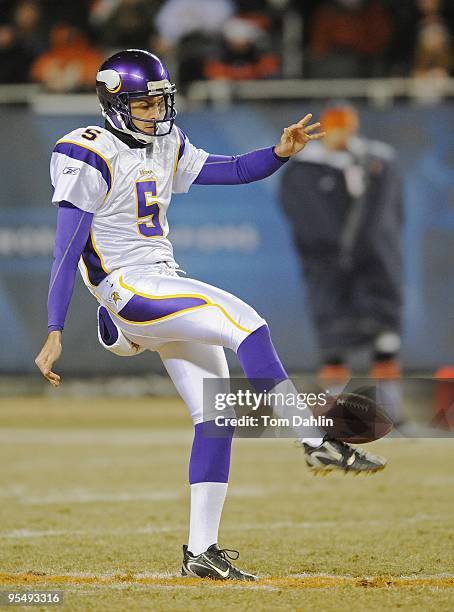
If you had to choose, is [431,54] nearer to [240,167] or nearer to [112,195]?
[240,167]

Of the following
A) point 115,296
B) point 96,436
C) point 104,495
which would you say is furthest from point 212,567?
point 96,436

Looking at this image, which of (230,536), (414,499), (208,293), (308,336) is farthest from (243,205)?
(208,293)

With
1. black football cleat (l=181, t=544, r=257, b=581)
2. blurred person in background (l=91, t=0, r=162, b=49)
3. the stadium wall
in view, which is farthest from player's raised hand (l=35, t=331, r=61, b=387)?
blurred person in background (l=91, t=0, r=162, b=49)

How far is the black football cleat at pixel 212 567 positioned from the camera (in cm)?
500

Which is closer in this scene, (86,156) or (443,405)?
(86,156)

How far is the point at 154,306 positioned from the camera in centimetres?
486

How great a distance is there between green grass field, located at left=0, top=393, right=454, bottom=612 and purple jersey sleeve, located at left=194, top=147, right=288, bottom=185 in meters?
1.72

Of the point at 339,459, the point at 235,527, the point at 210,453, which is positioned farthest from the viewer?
the point at 235,527

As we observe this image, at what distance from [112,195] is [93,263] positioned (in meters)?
0.30

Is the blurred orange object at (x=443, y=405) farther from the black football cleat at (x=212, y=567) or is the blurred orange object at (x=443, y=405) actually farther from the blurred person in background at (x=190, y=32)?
the blurred person in background at (x=190, y=32)

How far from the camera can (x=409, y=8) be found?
13.2m

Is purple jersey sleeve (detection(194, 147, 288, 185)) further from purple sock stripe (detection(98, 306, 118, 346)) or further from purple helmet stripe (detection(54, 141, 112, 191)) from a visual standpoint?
purple sock stripe (detection(98, 306, 118, 346))

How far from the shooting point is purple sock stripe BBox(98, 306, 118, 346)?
5.12m

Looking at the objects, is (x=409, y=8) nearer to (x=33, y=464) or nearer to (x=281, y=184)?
(x=281, y=184)
